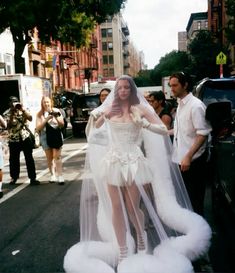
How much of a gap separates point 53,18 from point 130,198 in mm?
17717

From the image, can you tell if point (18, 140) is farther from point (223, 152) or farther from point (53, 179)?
point (223, 152)

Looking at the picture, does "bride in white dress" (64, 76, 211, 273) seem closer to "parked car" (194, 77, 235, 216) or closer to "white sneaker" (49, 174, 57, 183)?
"parked car" (194, 77, 235, 216)

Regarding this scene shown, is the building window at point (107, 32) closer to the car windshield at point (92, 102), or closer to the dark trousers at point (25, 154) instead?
the car windshield at point (92, 102)

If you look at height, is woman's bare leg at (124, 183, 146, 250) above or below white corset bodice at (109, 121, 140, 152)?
below

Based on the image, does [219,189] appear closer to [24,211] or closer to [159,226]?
[159,226]

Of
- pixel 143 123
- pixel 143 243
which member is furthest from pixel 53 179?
pixel 143 123

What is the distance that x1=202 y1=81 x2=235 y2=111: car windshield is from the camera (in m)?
7.50

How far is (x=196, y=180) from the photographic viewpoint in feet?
14.3

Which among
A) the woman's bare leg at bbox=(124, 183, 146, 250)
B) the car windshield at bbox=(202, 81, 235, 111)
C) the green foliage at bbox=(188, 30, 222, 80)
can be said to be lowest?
the woman's bare leg at bbox=(124, 183, 146, 250)

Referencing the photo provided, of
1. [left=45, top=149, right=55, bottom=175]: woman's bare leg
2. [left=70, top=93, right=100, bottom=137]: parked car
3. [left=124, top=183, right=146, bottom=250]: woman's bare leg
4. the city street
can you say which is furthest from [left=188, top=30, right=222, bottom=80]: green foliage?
[left=124, top=183, right=146, bottom=250]: woman's bare leg

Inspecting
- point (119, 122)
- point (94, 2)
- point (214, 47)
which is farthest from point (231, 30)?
point (119, 122)

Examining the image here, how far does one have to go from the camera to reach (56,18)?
802 inches

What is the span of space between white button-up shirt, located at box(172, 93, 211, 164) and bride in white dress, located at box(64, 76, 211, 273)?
25cm

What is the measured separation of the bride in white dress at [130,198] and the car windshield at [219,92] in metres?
3.53
